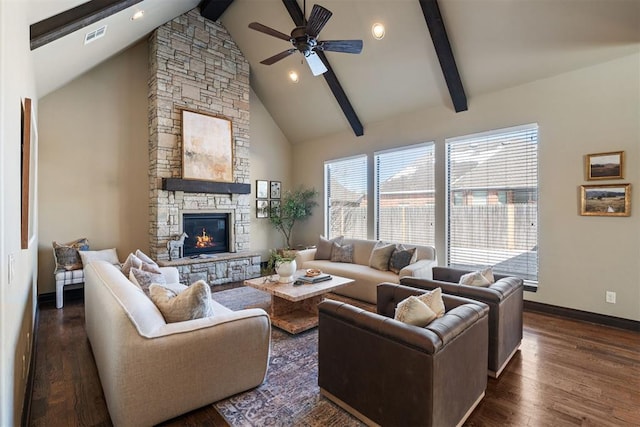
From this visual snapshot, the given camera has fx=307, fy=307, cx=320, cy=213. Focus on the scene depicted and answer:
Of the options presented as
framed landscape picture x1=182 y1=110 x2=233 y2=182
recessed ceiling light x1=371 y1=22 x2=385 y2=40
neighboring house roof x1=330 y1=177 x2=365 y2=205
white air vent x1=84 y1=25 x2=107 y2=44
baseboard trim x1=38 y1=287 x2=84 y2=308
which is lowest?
baseboard trim x1=38 y1=287 x2=84 y2=308

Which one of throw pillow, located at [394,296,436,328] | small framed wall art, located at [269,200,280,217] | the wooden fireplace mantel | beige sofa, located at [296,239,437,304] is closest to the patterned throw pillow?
throw pillow, located at [394,296,436,328]

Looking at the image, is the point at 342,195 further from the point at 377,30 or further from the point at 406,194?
the point at 377,30

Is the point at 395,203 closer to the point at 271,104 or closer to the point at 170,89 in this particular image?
the point at 271,104

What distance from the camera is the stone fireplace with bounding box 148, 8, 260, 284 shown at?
5281 millimetres

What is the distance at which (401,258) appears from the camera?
452 centimetres

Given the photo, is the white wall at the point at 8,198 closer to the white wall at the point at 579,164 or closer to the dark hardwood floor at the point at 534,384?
the dark hardwood floor at the point at 534,384

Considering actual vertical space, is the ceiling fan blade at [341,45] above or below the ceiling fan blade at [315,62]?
above

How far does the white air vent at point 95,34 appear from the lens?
3.56m

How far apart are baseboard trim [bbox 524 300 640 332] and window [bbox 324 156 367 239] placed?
3083 mm

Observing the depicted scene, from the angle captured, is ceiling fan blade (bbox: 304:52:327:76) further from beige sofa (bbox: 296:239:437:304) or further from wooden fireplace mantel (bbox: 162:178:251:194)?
wooden fireplace mantel (bbox: 162:178:251:194)

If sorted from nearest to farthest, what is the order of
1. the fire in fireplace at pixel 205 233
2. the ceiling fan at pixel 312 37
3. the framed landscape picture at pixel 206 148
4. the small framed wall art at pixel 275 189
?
the ceiling fan at pixel 312 37, the framed landscape picture at pixel 206 148, the fire in fireplace at pixel 205 233, the small framed wall art at pixel 275 189

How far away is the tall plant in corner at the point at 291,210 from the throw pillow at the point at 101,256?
10.5 ft

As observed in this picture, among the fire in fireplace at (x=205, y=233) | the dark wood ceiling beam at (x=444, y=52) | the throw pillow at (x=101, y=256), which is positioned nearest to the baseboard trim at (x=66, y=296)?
the throw pillow at (x=101, y=256)

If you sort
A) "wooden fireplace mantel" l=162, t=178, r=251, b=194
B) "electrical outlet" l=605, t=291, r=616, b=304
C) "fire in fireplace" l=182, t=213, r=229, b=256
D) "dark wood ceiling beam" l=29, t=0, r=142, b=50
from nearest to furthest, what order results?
"dark wood ceiling beam" l=29, t=0, r=142, b=50 < "electrical outlet" l=605, t=291, r=616, b=304 < "wooden fireplace mantel" l=162, t=178, r=251, b=194 < "fire in fireplace" l=182, t=213, r=229, b=256
